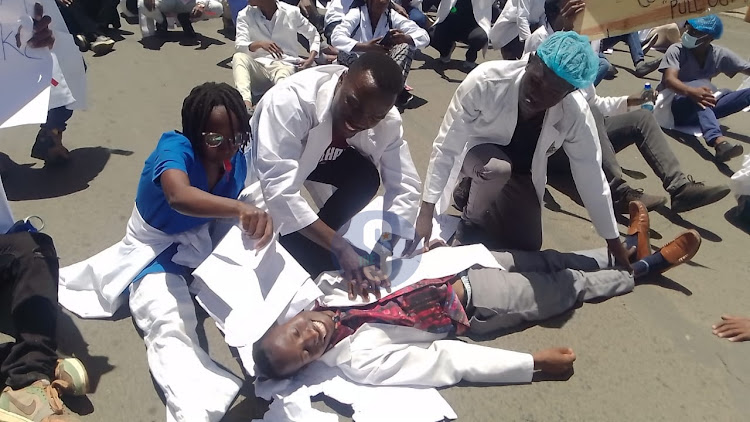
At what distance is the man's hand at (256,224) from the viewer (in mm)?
1989

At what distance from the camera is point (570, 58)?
2.21 metres

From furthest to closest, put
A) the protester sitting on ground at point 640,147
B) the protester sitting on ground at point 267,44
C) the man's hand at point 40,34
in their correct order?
1. the protester sitting on ground at point 267,44
2. the protester sitting on ground at point 640,147
3. the man's hand at point 40,34

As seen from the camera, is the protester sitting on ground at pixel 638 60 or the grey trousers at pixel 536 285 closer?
the grey trousers at pixel 536 285

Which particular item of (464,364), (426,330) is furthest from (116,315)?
(464,364)

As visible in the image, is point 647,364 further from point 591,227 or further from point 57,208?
point 57,208

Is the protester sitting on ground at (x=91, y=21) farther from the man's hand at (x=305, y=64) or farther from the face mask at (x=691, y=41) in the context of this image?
the face mask at (x=691, y=41)

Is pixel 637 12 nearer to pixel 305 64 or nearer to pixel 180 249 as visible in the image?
pixel 180 249

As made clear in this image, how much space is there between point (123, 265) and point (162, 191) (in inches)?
13.7

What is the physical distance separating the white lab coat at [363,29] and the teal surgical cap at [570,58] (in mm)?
2458

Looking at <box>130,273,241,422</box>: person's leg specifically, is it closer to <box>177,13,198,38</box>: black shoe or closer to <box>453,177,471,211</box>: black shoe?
<box>453,177,471,211</box>: black shoe

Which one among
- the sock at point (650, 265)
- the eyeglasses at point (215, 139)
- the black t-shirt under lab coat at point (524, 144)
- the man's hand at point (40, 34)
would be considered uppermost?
the man's hand at point (40, 34)

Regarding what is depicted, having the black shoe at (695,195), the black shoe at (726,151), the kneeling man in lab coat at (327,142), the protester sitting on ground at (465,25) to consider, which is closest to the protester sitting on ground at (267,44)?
the protester sitting on ground at (465,25)

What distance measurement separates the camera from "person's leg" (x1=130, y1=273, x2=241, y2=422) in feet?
6.26

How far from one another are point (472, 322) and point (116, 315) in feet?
4.80
